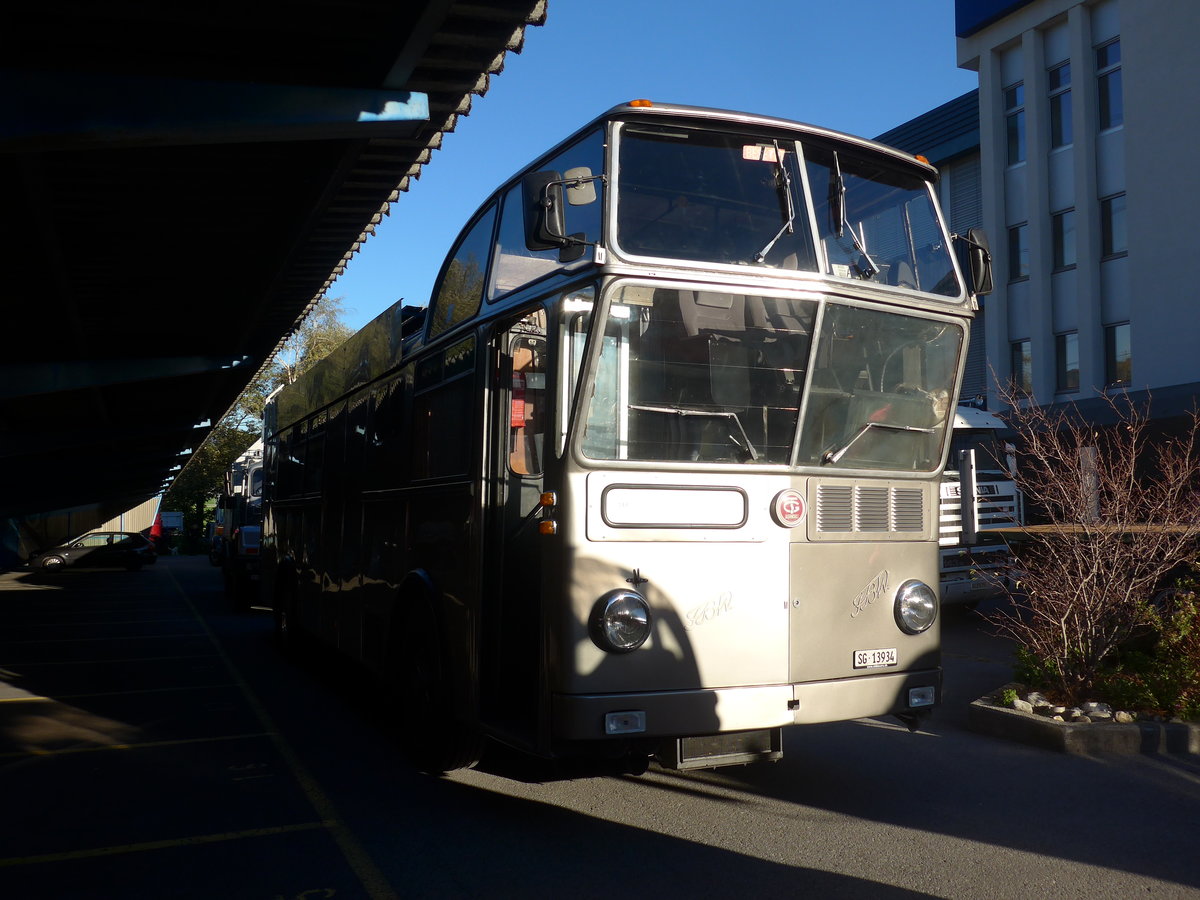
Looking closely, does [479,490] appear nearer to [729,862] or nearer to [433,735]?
[433,735]

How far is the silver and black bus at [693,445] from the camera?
5340 millimetres

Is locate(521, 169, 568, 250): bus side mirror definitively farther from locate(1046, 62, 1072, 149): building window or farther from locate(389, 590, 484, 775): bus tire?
locate(1046, 62, 1072, 149): building window

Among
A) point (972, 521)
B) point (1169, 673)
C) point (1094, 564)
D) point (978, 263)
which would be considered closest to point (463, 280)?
point (978, 263)

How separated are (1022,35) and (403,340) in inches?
885

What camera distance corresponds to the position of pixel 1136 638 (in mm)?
9031

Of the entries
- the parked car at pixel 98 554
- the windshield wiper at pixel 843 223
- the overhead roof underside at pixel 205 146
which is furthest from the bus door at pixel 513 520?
the parked car at pixel 98 554

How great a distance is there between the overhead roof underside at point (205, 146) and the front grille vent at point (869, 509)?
416 centimetres

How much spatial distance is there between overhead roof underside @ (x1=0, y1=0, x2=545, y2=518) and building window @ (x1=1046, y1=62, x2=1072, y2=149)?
58.5 feet

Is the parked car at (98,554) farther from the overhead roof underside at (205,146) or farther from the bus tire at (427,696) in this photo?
the bus tire at (427,696)

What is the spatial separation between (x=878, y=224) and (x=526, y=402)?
7.31 ft

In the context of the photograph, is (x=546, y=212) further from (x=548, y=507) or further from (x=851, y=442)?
(x=851, y=442)

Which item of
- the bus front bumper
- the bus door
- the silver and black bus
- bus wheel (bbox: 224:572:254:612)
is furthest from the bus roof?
bus wheel (bbox: 224:572:254:612)

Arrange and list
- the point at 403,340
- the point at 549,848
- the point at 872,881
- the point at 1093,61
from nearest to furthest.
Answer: the point at 872,881 < the point at 549,848 < the point at 403,340 < the point at 1093,61

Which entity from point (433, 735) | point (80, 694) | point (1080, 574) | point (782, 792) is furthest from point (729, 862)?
point (80, 694)
